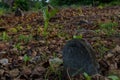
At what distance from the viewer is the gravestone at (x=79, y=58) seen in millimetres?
2490

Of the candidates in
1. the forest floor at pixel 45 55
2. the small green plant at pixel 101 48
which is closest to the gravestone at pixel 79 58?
the forest floor at pixel 45 55

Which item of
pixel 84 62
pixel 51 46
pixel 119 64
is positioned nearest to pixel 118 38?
pixel 51 46

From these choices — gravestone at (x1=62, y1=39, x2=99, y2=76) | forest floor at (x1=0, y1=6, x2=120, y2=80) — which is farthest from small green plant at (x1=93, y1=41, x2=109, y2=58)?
gravestone at (x1=62, y1=39, x2=99, y2=76)

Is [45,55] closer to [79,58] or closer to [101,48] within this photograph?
[101,48]

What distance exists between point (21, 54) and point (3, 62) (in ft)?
1.36

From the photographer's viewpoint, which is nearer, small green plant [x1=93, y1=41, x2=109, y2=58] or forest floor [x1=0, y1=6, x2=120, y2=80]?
forest floor [x1=0, y1=6, x2=120, y2=80]

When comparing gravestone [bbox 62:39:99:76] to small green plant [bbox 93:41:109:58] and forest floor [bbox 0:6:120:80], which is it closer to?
forest floor [bbox 0:6:120:80]

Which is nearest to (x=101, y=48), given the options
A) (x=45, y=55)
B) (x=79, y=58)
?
(x=45, y=55)

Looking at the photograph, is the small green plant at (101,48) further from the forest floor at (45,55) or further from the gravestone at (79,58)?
the gravestone at (79,58)

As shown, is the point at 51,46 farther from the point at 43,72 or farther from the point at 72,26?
the point at 72,26

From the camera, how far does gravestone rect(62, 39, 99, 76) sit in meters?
2.49

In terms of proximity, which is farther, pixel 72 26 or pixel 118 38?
pixel 72 26

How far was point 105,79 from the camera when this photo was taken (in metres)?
2.51

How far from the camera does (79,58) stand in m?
→ 2.51
